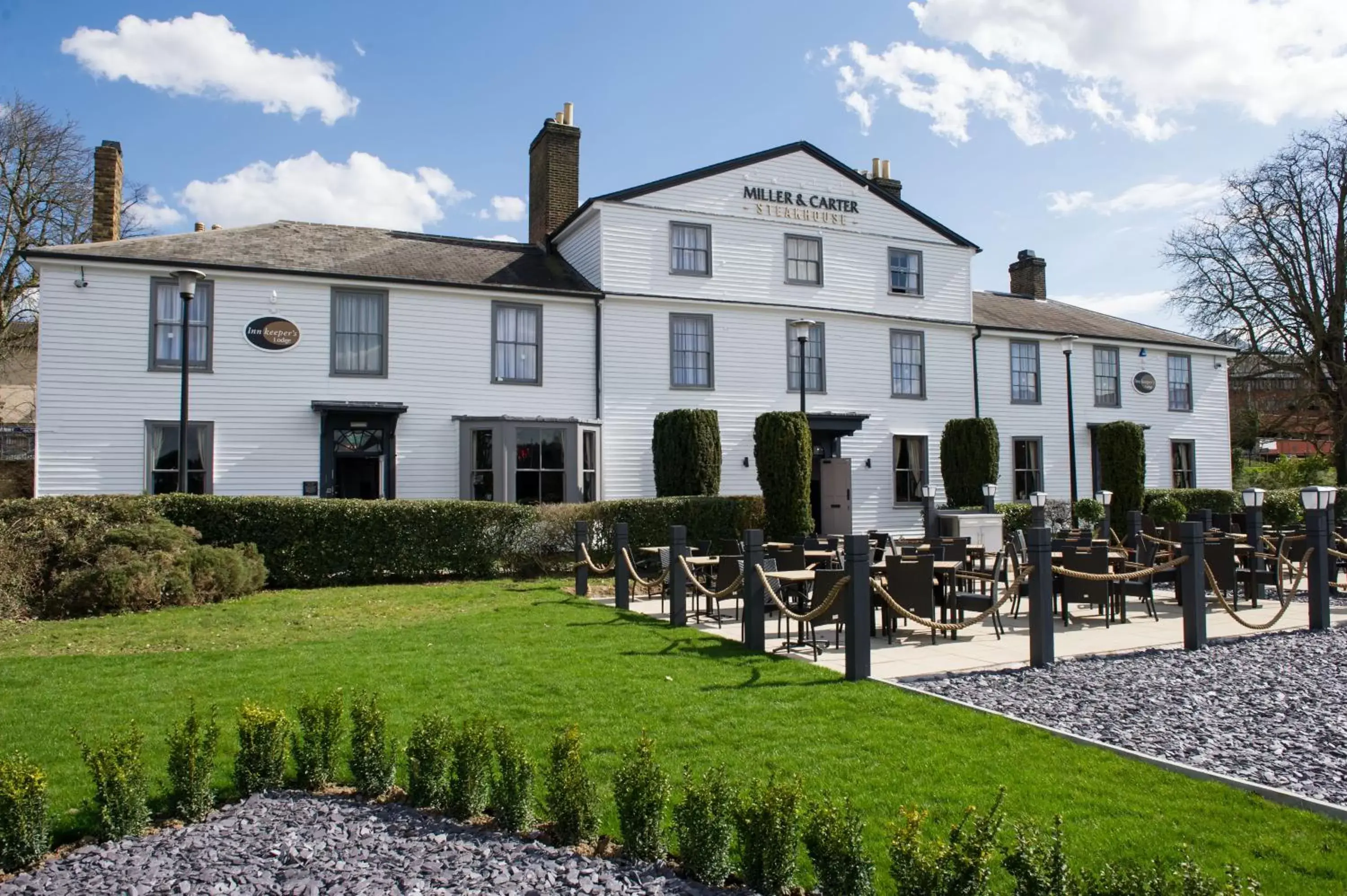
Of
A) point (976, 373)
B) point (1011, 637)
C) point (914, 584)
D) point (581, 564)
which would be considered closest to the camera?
point (914, 584)

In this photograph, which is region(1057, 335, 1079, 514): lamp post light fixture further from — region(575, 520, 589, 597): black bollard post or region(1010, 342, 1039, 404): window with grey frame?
region(575, 520, 589, 597): black bollard post

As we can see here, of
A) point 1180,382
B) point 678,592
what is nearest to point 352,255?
point 678,592

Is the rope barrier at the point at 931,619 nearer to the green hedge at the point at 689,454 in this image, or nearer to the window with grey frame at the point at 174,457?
the green hedge at the point at 689,454

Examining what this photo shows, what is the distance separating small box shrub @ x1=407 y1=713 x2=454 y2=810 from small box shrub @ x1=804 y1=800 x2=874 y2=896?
2208mm

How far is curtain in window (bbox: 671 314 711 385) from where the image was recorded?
73.6ft

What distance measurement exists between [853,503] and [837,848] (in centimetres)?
2043

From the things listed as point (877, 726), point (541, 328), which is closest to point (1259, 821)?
point (877, 726)

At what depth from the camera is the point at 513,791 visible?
486cm

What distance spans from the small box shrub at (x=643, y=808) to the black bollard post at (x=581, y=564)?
9.71m

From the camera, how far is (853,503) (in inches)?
942

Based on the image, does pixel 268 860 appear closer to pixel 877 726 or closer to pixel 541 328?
pixel 877 726

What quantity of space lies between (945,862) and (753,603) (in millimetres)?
5890

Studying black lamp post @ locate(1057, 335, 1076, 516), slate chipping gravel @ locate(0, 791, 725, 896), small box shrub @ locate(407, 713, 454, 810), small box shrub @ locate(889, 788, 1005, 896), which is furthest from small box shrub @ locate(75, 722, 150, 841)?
black lamp post @ locate(1057, 335, 1076, 516)

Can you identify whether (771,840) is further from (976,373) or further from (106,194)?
(976,373)
